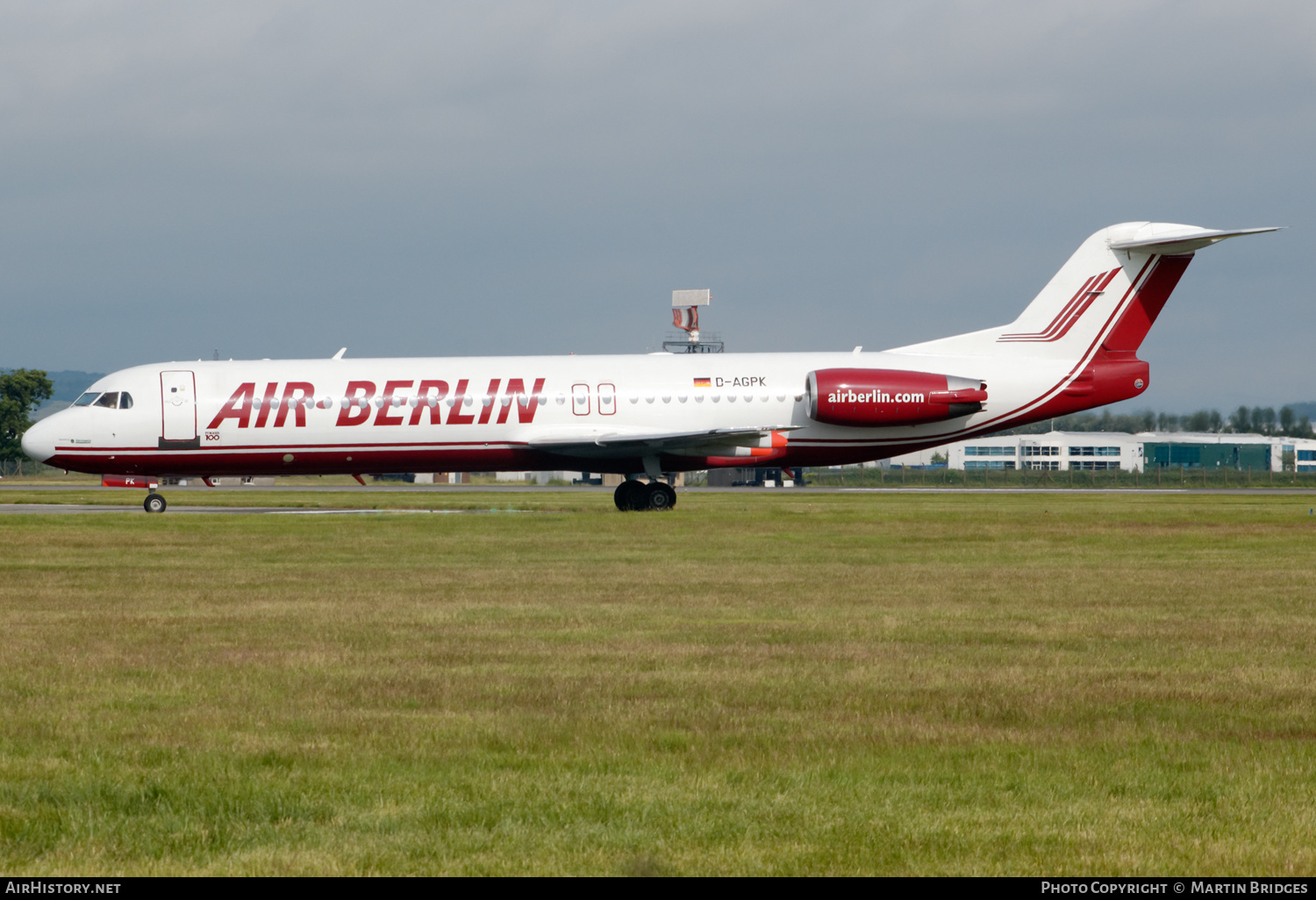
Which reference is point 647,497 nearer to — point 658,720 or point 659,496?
point 659,496

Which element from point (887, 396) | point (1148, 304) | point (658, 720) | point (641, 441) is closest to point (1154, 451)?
point (1148, 304)

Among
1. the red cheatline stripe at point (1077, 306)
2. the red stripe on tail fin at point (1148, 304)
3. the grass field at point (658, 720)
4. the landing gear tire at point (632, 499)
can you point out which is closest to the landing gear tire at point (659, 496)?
the landing gear tire at point (632, 499)

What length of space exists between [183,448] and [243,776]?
95.1 ft

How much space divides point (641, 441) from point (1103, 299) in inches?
488

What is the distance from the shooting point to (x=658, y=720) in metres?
8.57

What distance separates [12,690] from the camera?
951cm

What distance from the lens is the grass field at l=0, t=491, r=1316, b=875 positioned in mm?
6066

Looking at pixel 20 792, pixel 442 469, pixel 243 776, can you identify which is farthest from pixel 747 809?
pixel 442 469

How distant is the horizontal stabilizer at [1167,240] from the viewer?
115 feet

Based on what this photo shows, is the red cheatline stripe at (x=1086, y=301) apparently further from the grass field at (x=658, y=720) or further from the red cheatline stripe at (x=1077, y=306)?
the grass field at (x=658, y=720)

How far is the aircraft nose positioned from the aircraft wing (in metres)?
11.8

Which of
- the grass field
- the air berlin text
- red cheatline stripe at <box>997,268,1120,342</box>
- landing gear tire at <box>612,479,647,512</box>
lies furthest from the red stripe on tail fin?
the grass field

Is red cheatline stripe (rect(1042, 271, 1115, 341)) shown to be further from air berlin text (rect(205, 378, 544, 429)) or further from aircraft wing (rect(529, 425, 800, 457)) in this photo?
air berlin text (rect(205, 378, 544, 429))
